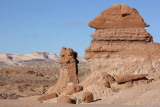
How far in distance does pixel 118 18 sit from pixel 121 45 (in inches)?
90.9

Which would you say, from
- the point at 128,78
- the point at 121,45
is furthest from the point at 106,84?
the point at 121,45

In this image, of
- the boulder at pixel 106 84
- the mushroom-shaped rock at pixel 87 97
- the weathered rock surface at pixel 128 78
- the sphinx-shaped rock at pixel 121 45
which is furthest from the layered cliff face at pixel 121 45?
the mushroom-shaped rock at pixel 87 97

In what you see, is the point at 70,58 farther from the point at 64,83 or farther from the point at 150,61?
the point at 150,61

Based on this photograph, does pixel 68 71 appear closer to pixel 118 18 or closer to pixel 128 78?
pixel 118 18

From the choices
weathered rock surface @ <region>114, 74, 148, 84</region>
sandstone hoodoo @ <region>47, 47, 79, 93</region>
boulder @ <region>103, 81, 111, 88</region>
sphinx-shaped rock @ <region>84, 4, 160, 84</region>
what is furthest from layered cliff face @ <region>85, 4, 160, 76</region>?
sandstone hoodoo @ <region>47, 47, 79, 93</region>

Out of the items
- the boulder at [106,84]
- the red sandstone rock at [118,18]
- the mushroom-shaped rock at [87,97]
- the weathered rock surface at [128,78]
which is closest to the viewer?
the mushroom-shaped rock at [87,97]

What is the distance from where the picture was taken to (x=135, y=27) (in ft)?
91.7

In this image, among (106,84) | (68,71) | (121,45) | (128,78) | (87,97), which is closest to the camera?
(87,97)

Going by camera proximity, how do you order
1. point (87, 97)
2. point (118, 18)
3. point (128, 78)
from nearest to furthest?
point (87, 97)
point (128, 78)
point (118, 18)

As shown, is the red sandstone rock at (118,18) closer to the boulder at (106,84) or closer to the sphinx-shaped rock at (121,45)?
the sphinx-shaped rock at (121,45)

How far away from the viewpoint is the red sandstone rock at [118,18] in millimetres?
27938

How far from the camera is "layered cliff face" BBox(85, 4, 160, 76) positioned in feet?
87.2

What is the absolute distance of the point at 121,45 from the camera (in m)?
27.5

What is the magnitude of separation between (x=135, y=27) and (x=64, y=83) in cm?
978
